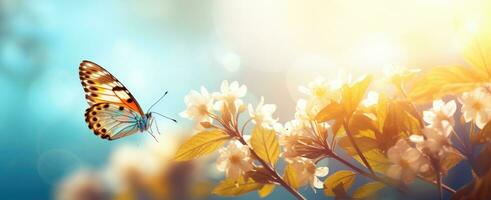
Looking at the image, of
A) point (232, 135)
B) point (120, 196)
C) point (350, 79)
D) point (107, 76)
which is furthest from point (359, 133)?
point (120, 196)

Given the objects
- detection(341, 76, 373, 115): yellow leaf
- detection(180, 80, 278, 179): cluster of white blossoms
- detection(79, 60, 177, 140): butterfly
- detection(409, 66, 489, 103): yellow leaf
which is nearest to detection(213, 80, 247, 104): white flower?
detection(180, 80, 278, 179): cluster of white blossoms

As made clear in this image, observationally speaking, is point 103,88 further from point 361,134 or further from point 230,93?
point 361,134

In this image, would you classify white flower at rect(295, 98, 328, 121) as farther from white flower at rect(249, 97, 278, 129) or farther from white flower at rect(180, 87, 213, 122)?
white flower at rect(180, 87, 213, 122)

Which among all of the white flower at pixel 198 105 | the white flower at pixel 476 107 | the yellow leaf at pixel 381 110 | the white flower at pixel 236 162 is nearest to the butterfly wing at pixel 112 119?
the white flower at pixel 198 105

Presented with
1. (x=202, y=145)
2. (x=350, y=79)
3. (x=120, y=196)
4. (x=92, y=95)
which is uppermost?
(x=350, y=79)

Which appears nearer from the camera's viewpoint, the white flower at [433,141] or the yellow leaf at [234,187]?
the white flower at [433,141]

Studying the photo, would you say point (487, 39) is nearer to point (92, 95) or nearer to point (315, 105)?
point (315, 105)

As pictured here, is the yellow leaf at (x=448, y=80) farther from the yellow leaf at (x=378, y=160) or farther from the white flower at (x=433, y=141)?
the yellow leaf at (x=378, y=160)

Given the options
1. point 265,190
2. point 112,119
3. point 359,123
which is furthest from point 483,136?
point 112,119
